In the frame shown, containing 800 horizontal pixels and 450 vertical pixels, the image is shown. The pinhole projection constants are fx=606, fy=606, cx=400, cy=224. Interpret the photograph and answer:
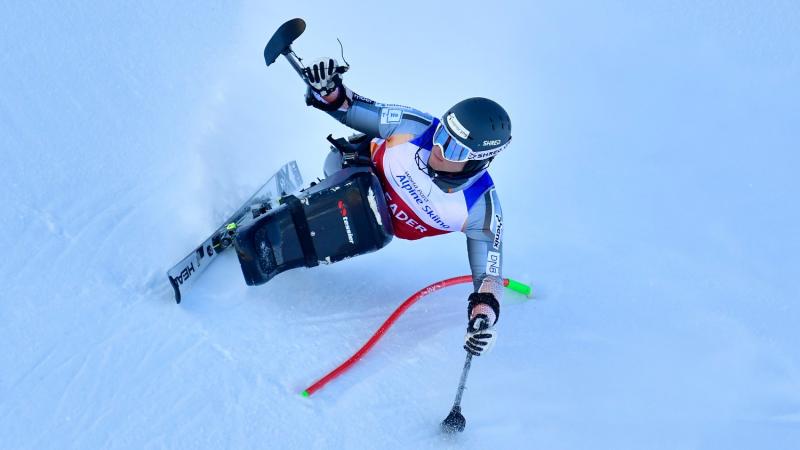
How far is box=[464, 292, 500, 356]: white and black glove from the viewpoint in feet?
11.2

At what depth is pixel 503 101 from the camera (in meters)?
7.44

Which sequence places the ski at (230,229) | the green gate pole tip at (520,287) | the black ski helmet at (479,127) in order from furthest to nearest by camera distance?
the green gate pole tip at (520,287), the ski at (230,229), the black ski helmet at (479,127)

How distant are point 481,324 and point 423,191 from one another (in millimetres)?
961

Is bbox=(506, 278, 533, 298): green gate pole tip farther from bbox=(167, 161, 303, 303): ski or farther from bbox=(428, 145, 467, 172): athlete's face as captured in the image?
bbox=(167, 161, 303, 303): ski

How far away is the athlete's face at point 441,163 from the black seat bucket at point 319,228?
1.54ft

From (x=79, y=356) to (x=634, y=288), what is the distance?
409 cm

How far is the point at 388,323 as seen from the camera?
4.05 m

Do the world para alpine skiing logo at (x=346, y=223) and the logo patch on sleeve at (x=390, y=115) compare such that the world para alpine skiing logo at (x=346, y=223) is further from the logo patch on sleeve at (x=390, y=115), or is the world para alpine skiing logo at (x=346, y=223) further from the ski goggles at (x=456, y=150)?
the ski goggles at (x=456, y=150)

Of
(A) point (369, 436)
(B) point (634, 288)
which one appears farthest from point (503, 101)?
(A) point (369, 436)

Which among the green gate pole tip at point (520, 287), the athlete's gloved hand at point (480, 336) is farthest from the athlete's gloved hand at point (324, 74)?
the green gate pole tip at point (520, 287)

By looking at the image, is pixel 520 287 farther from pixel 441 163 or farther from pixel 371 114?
pixel 371 114

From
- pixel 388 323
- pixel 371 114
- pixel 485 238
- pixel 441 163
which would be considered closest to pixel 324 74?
pixel 371 114

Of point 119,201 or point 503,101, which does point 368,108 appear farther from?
point 503,101

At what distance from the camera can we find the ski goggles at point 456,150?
3.49 meters
